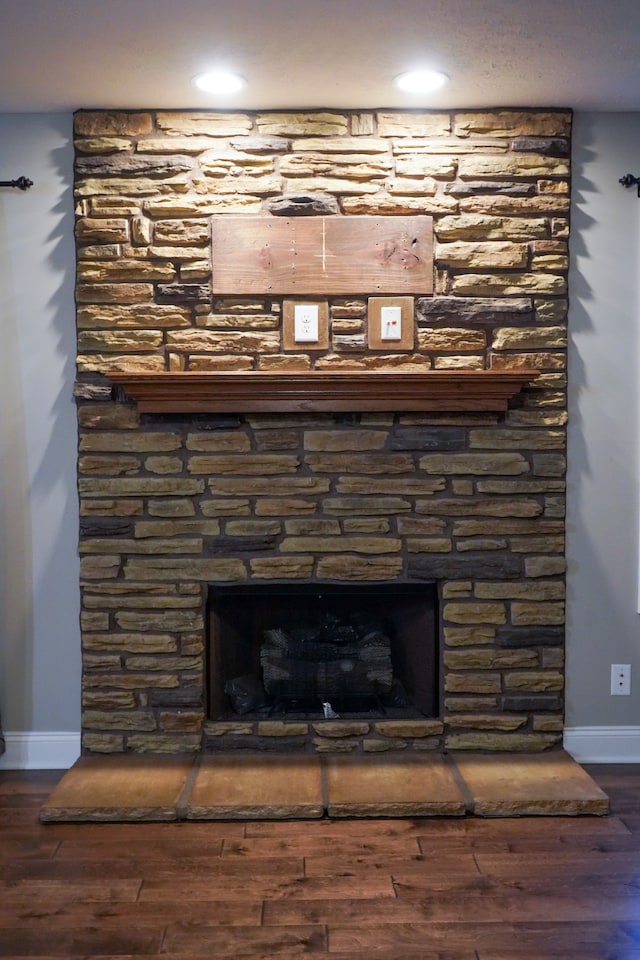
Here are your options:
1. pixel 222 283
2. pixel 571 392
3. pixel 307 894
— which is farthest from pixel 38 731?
pixel 571 392

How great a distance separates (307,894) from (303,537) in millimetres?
1183

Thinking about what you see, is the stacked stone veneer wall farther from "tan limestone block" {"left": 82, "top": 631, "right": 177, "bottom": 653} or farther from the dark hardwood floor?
the dark hardwood floor

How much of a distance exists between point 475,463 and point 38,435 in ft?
5.02

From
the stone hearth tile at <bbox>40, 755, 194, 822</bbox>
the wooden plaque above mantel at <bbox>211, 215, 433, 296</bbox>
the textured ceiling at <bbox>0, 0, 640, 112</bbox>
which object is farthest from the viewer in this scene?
the wooden plaque above mantel at <bbox>211, 215, 433, 296</bbox>

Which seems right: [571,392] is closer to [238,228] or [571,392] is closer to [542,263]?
[542,263]

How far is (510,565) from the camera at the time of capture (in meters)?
3.06

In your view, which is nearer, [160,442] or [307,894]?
[307,894]

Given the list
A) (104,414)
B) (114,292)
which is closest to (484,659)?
(104,414)

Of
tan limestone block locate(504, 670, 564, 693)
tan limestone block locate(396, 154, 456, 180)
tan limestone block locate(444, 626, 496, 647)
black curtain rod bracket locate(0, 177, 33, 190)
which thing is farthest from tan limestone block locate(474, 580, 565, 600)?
black curtain rod bracket locate(0, 177, 33, 190)

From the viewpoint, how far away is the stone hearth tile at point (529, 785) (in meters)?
2.67

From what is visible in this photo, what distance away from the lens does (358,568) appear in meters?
3.05

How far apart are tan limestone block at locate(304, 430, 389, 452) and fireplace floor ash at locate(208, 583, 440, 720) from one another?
50cm

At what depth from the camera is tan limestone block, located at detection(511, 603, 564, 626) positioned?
10.1 ft

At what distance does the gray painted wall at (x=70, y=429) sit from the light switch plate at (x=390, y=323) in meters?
0.59
